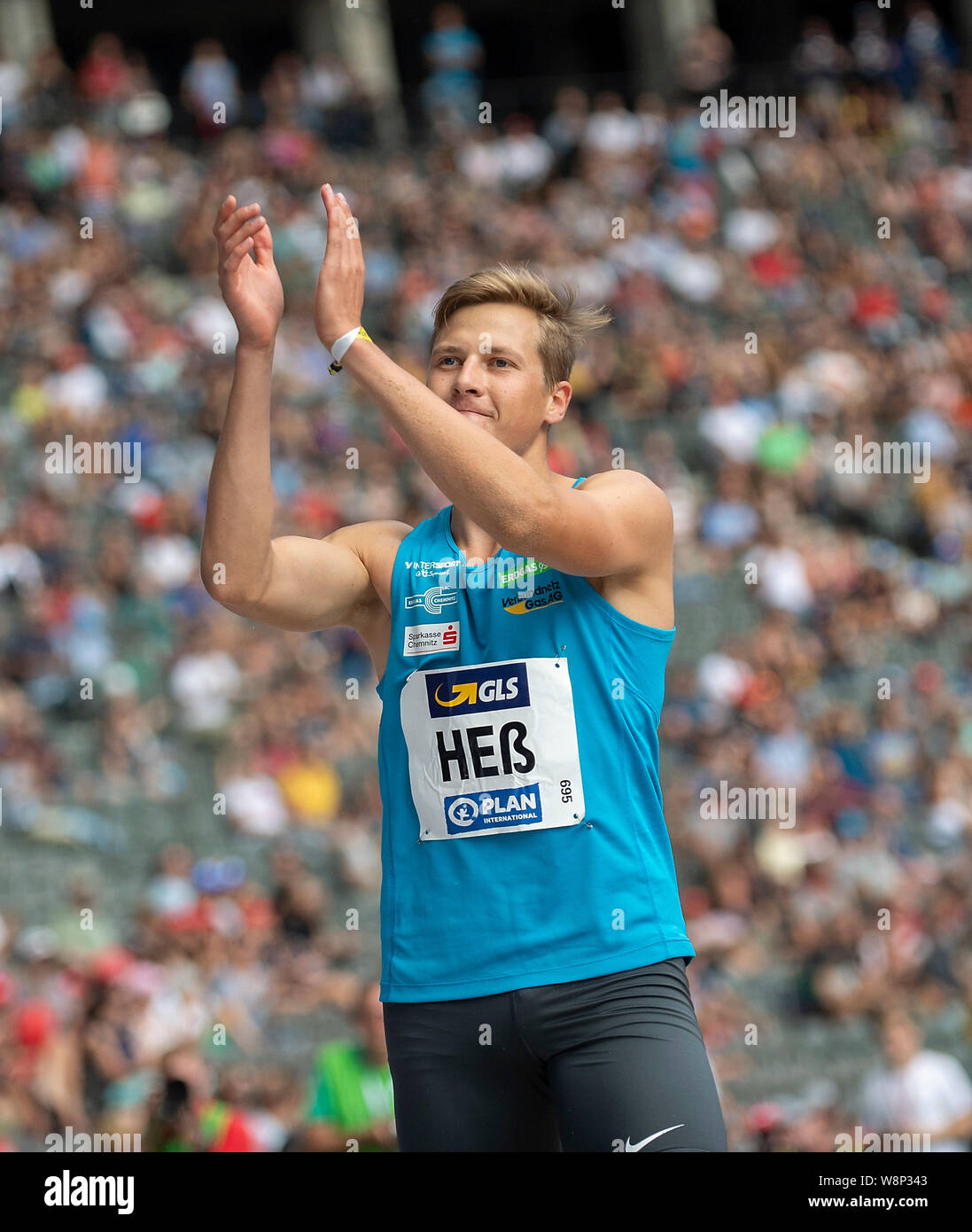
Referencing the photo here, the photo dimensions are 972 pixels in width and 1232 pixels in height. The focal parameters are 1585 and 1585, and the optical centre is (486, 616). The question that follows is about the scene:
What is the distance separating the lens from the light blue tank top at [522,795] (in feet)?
9.52

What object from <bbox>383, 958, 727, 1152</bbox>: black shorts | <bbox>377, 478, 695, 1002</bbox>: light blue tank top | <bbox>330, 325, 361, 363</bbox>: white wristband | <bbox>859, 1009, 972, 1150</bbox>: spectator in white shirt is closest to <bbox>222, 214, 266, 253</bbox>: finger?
<bbox>330, 325, 361, 363</bbox>: white wristband

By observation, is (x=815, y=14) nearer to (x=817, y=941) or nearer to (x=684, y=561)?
(x=684, y=561)

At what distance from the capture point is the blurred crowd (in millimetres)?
8562

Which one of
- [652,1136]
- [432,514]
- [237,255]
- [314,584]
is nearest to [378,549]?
[314,584]

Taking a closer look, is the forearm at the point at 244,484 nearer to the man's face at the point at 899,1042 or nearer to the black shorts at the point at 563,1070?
the black shorts at the point at 563,1070

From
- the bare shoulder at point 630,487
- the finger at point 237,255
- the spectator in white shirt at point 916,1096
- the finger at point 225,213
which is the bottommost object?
the spectator in white shirt at point 916,1096

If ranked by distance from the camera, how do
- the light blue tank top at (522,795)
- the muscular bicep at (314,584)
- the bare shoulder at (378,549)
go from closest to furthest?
1. the light blue tank top at (522,795)
2. the muscular bicep at (314,584)
3. the bare shoulder at (378,549)

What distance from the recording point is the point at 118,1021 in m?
7.80

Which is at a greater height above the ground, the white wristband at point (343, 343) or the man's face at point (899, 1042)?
the white wristband at point (343, 343)

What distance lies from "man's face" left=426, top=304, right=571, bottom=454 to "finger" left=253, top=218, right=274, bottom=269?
1.28 feet

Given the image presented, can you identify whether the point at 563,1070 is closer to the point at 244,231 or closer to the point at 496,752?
the point at 496,752

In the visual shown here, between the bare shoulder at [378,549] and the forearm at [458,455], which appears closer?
the forearm at [458,455]

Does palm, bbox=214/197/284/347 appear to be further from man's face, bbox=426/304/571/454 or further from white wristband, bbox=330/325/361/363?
man's face, bbox=426/304/571/454

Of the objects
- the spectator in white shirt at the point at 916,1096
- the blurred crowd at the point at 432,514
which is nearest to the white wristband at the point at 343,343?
the blurred crowd at the point at 432,514
